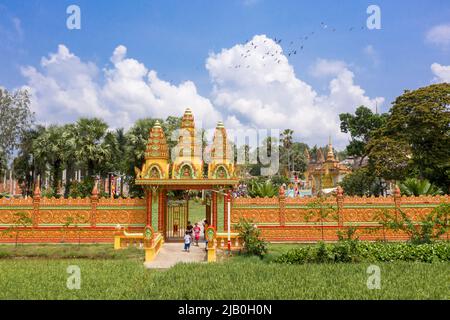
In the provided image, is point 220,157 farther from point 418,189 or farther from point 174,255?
point 418,189

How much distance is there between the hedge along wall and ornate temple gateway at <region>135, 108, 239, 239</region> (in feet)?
5.03

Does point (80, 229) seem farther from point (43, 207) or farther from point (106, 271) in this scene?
point (106, 271)

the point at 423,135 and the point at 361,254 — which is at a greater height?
the point at 423,135

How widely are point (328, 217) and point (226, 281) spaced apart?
11.6 metres

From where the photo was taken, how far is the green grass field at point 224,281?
9820mm

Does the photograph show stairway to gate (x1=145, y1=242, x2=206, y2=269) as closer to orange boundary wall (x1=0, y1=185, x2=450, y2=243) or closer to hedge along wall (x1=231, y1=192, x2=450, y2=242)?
orange boundary wall (x1=0, y1=185, x2=450, y2=243)

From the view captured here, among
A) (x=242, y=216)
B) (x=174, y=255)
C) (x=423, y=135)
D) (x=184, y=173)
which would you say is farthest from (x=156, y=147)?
(x=423, y=135)

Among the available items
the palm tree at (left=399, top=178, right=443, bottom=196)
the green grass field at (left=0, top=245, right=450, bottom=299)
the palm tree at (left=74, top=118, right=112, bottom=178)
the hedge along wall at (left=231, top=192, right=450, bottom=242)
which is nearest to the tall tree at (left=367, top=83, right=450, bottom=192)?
the palm tree at (left=399, top=178, right=443, bottom=196)

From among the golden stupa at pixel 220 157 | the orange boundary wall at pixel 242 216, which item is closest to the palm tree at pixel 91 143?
the orange boundary wall at pixel 242 216

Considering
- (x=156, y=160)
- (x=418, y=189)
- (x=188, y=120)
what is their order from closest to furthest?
(x=156, y=160) < (x=188, y=120) < (x=418, y=189)

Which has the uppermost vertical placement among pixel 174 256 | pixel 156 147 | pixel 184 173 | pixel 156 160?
pixel 156 147

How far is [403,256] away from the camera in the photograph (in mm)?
14883

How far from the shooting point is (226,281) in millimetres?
11172
